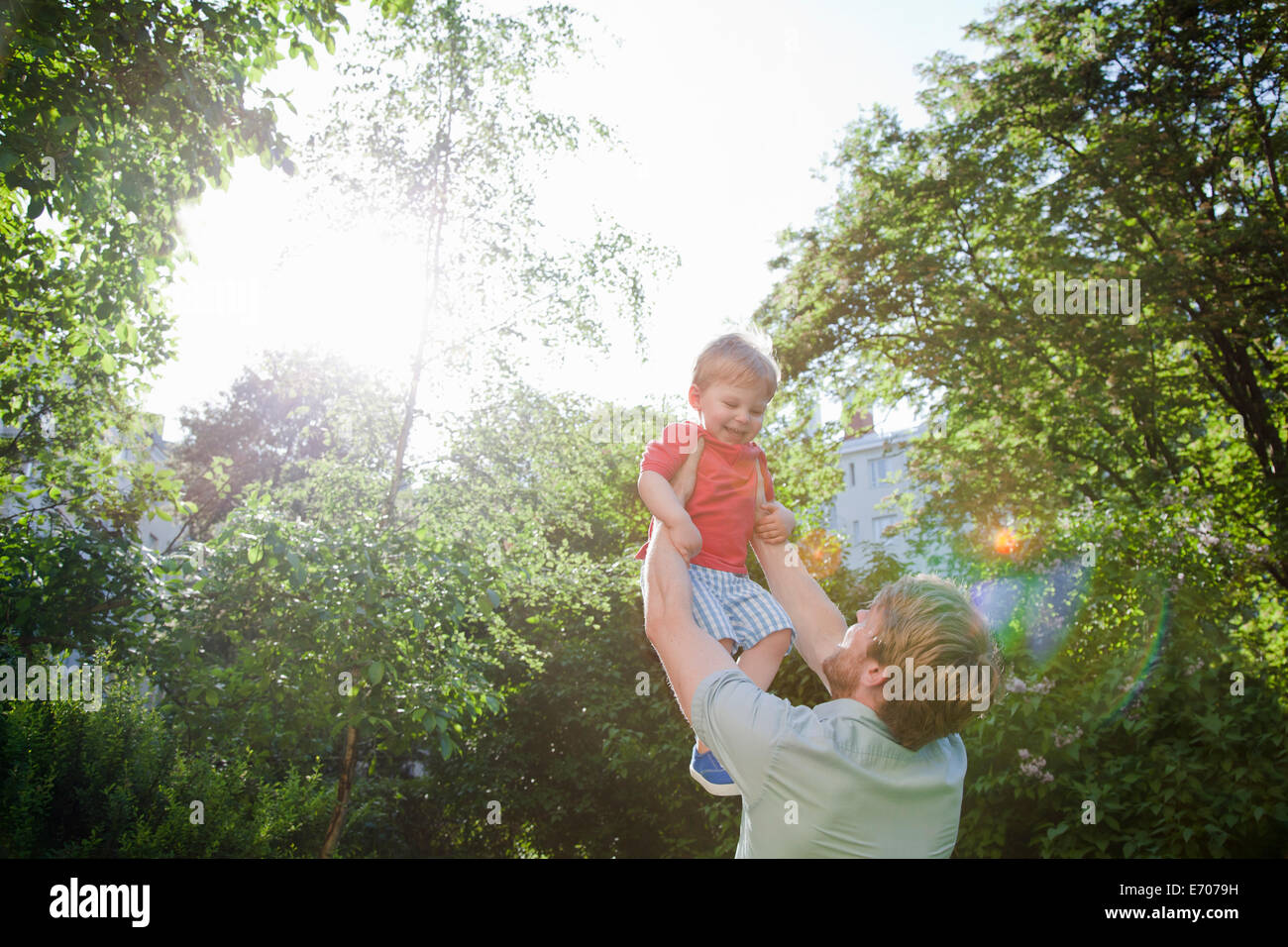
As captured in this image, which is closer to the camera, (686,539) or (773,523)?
(686,539)

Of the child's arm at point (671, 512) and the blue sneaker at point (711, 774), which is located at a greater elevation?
the child's arm at point (671, 512)

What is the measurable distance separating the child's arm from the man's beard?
37 cm

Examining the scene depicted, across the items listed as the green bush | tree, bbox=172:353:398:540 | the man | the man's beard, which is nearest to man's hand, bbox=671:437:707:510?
the man

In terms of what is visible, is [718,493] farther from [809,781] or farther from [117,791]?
[117,791]

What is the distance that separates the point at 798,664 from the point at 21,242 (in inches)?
245

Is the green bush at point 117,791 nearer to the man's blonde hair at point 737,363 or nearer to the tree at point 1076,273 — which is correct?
the man's blonde hair at point 737,363

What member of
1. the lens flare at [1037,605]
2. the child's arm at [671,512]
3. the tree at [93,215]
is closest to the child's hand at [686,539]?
the child's arm at [671,512]

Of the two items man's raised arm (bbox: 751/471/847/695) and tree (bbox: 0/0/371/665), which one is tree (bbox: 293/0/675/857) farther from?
man's raised arm (bbox: 751/471/847/695)

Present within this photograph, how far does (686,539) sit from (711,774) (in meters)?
0.58

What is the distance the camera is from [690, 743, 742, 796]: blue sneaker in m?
2.03

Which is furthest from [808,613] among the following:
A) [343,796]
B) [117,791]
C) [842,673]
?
[343,796]

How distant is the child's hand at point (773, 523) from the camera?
7.54ft

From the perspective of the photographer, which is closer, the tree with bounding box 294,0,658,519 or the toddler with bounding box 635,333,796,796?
the toddler with bounding box 635,333,796,796

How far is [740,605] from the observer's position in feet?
7.36
